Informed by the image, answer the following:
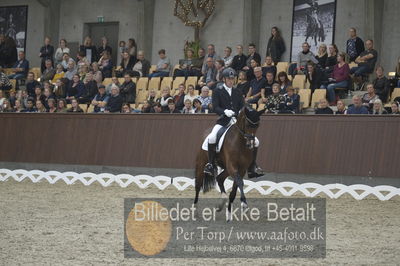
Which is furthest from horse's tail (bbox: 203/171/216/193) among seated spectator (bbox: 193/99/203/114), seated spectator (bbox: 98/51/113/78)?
seated spectator (bbox: 98/51/113/78)

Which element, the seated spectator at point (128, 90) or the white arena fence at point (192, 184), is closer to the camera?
the white arena fence at point (192, 184)

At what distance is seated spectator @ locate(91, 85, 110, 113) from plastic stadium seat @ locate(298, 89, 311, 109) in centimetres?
485

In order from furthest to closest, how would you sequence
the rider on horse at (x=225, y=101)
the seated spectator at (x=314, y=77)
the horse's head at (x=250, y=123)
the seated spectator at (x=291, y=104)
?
the seated spectator at (x=314, y=77) → the seated spectator at (x=291, y=104) → the rider on horse at (x=225, y=101) → the horse's head at (x=250, y=123)

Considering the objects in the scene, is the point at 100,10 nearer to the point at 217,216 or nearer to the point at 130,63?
the point at 130,63

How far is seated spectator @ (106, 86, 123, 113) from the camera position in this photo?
59.5 ft

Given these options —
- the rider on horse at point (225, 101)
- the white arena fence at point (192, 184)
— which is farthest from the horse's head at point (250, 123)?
the white arena fence at point (192, 184)

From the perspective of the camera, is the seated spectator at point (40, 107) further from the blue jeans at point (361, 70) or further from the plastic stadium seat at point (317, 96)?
the blue jeans at point (361, 70)

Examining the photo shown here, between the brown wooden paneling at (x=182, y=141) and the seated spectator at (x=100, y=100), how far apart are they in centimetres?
81

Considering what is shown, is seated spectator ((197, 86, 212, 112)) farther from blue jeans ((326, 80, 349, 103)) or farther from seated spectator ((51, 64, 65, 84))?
seated spectator ((51, 64, 65, 84))

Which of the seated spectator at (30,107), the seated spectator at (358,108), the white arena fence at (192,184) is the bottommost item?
the white arena fence at (192,184)

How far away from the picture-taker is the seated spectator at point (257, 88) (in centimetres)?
1639

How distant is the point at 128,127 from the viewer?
668 inches

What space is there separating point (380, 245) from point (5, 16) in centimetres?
2283

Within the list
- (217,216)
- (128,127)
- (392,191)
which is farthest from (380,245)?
(128,127)
